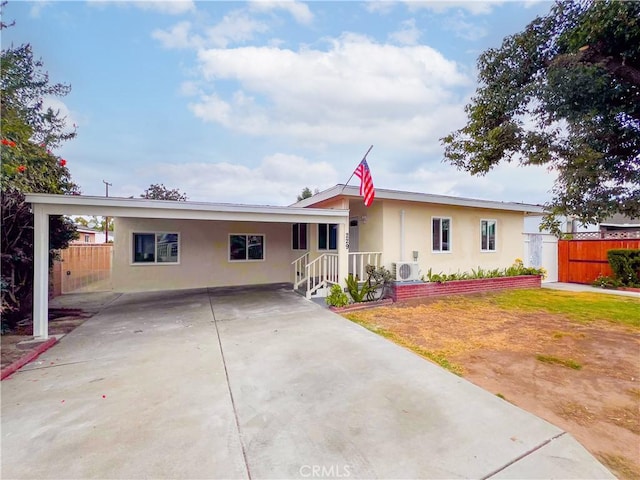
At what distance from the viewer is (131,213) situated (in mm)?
5770

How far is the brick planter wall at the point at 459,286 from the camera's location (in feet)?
26.3

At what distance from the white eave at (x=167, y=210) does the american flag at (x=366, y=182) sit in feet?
2.40

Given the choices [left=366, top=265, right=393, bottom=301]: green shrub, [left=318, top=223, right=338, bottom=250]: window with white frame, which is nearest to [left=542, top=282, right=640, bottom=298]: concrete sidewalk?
[left=366, top=265, right=393, bottom=301]: green shrub

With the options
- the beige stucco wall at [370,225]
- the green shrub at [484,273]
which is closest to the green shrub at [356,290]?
the beige stucco wall at [370,225]

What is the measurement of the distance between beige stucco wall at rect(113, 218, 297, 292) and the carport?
4.22 m

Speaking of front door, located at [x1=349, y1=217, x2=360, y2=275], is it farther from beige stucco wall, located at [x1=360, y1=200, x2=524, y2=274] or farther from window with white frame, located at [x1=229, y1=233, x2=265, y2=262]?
window with white frame, located at [x1=229, y1=233, x2=265, y2=262]

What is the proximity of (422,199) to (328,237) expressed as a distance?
3.20 meters

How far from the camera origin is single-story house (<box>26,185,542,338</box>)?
8.33 metres

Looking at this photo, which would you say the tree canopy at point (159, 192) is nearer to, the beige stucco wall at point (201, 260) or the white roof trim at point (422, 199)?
the beige stucco wall at point (201, 260)

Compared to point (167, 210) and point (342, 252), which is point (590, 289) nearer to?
point (342, 252)

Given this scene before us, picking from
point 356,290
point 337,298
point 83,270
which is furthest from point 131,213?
point 83,270

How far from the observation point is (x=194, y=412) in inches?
109

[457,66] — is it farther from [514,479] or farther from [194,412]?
[194,412]

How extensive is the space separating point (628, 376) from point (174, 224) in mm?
11569
